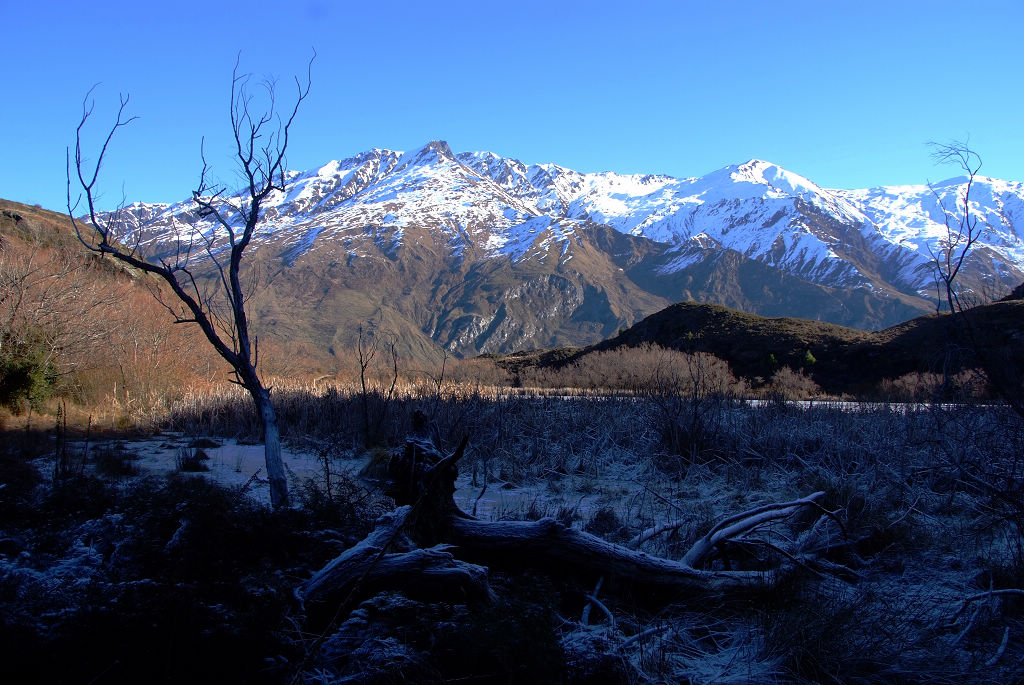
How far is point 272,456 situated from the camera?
500 cm

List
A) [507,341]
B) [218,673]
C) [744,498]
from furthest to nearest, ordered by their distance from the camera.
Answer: [507,341], [744,498], [218,673]

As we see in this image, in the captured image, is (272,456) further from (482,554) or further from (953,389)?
(953,389)

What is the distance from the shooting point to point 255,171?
220 inches

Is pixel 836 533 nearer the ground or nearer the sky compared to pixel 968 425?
nearer the ground

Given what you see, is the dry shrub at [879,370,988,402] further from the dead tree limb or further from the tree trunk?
the tree trunk

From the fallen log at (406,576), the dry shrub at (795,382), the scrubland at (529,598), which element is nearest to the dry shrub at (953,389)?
the scrubland at (529,598)

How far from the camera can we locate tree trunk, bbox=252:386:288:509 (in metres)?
4.88

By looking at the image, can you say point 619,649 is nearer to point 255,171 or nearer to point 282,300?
point 255,171

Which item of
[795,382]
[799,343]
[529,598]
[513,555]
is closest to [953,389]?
[513,555]

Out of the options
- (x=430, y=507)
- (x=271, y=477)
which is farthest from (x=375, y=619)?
(x=271, y=477)

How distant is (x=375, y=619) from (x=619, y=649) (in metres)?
1.08

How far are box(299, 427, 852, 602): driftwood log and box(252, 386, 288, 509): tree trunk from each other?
1.04 meters

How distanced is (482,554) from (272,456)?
2.11m

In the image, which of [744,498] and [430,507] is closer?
[430,507]
